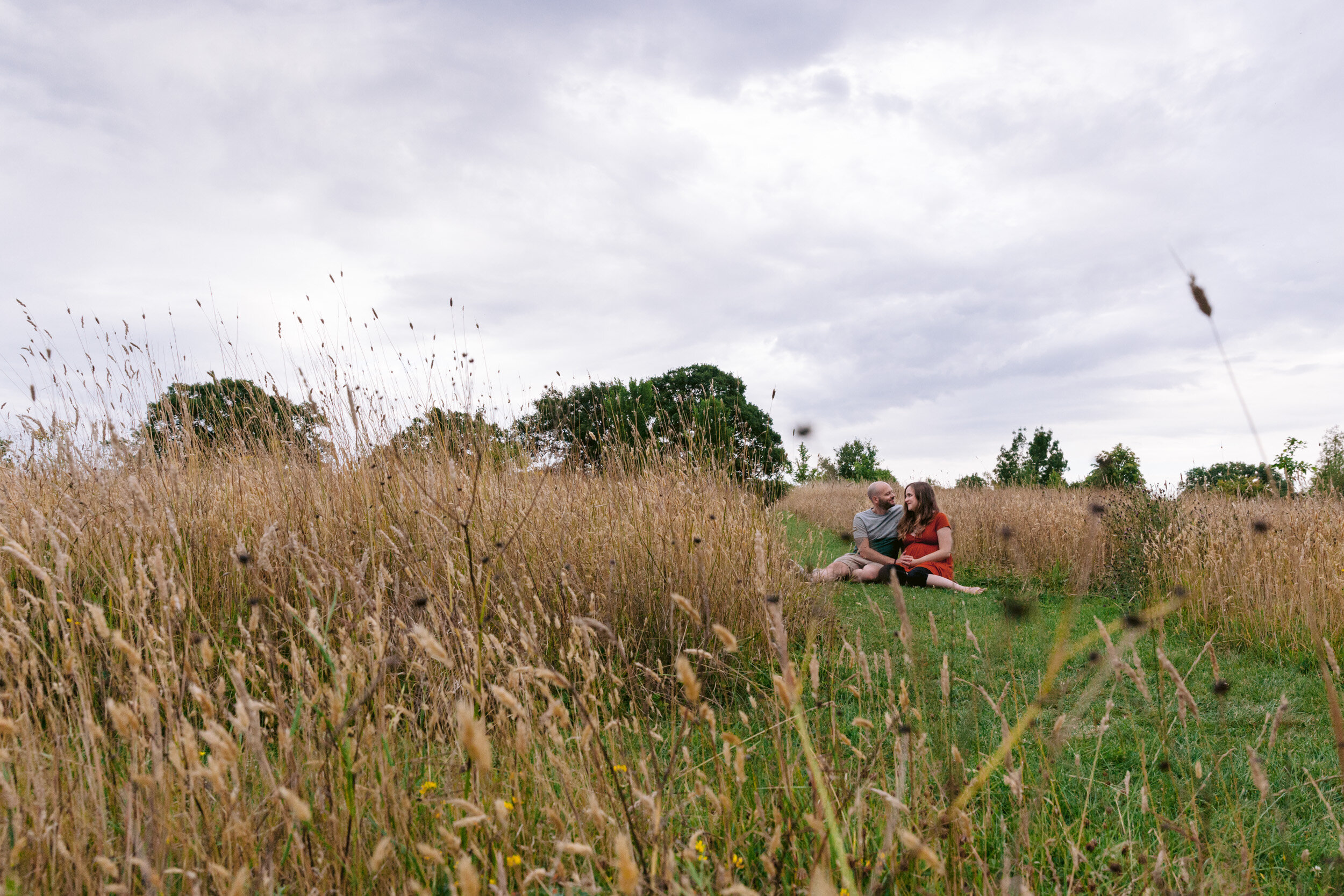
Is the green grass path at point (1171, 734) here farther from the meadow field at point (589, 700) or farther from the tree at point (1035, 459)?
the tree at point (1035, 459)

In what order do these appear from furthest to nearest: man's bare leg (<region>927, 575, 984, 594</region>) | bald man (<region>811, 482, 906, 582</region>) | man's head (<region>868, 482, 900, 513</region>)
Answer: man's head (<region>868, 482, 900, 513</region>)
bald man (<region>811, 482, 906, 582</region>)
man's bare leg (<region>927, 575, 984, 594</region>)

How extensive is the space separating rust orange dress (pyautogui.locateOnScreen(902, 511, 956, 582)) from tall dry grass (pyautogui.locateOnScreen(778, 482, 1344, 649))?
605 mm

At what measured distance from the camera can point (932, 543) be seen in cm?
744

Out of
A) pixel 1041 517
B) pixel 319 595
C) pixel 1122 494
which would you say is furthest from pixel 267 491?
pixel 1041 517

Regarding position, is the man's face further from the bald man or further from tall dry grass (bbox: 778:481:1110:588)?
tall dry grass (bbox: 778:481:1110:588)

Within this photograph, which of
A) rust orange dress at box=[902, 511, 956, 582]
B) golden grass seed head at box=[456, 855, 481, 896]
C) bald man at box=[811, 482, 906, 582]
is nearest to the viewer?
golden grass seed head at box=[456, 855, 481, 896]

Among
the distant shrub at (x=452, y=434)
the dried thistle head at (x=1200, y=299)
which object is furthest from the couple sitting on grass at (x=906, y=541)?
the dried thistle head at (x=1200, y=299)

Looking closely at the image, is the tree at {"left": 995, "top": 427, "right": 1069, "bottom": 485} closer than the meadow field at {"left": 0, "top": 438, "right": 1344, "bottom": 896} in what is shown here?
No

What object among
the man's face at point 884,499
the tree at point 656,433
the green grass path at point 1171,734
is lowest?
the green grass path at point 1171,734

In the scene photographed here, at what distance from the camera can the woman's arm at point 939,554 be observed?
6.99 meters

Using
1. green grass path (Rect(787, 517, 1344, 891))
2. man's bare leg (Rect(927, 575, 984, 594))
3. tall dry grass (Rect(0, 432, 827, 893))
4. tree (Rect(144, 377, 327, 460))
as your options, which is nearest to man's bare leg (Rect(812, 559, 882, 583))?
man's bare leg (Rect(927, 575, 984, 594))

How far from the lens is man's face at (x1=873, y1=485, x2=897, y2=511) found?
7695 mm

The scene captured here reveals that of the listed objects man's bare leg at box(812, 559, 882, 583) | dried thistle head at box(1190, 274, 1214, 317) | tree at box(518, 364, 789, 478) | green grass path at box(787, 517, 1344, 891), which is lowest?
green grass path at box(787, 517, 1344, 891)

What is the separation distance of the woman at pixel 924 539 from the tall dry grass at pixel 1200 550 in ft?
2.07
